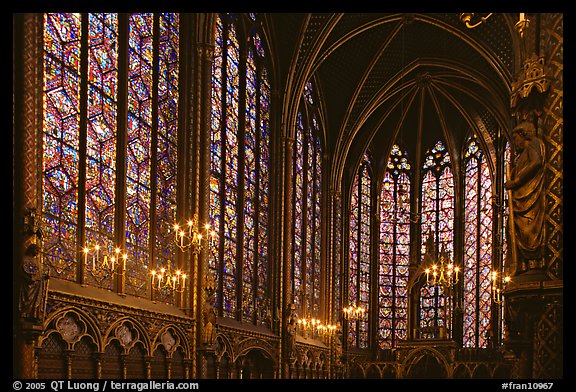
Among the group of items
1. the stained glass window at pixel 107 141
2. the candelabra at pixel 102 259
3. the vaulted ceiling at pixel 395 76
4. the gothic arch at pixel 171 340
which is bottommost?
the gothic arch at pixel 171 340

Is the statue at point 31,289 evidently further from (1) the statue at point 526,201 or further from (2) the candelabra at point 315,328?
(2) the candelabra at point 315,328

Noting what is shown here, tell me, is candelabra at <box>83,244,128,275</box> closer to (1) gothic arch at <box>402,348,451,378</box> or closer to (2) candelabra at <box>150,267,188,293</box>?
(2) candelabra at <box>150,267,188,293</box>

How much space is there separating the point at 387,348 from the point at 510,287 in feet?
110

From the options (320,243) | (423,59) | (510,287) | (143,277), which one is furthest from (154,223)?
(423,59)

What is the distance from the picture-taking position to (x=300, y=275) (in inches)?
1273

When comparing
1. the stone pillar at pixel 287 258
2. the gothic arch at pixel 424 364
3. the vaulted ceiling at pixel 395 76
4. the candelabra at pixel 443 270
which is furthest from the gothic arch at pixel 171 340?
the gothic arch at pixel 424 364

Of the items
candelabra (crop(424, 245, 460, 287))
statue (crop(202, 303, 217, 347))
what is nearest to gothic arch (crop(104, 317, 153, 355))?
statue (crop(202, 303, 217, 347))

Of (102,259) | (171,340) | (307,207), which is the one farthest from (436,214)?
(102,259)

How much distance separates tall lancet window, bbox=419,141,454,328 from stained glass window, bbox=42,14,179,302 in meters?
22.7

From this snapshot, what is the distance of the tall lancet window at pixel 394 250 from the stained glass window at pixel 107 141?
880 inches

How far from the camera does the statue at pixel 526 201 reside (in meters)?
7.48

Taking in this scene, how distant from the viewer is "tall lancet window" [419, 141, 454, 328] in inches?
1581

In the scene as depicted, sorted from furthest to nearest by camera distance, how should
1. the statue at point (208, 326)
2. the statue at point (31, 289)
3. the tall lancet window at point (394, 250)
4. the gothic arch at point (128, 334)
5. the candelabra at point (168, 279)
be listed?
the tall lancet window at point (394, 250)
the statue at point (208, 326)
the candelabra at point (168, 279)
the gothic arch at point (128, 334)
the statue at point (31, 289)

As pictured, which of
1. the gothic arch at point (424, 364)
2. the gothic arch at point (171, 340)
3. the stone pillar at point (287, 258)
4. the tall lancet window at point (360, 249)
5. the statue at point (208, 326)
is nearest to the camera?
the gothic arch at point (171, 340)
